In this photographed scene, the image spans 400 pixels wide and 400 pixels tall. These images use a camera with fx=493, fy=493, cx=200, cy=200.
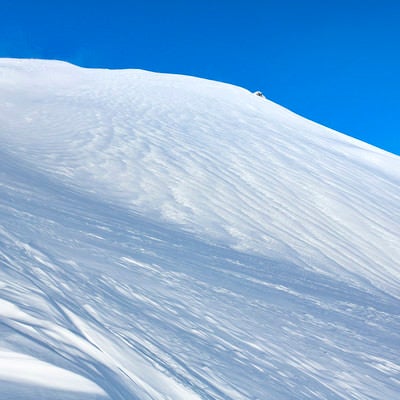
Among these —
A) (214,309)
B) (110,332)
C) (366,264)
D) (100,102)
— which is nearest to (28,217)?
(214,309)

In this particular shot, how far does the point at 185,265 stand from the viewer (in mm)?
4418

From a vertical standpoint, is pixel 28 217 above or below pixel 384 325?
below

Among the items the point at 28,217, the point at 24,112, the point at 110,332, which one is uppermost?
the point at 24,112

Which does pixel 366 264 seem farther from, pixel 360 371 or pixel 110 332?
pixel 110 332

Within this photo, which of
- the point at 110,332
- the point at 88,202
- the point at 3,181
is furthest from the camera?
the point at 88,202

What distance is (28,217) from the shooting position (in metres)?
4.21

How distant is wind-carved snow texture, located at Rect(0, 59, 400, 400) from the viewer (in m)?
2.21

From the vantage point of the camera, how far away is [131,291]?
3.33 metres

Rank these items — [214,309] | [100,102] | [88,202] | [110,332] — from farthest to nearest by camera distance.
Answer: [100,102] < [88,202] < [214,309] < [110,332]

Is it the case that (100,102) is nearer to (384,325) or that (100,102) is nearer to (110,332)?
(384,325)

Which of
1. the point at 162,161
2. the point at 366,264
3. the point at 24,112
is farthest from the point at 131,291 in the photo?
the point at 24,112

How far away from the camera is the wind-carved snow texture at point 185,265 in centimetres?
221

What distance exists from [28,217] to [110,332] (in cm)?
209

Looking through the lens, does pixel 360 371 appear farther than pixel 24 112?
No
